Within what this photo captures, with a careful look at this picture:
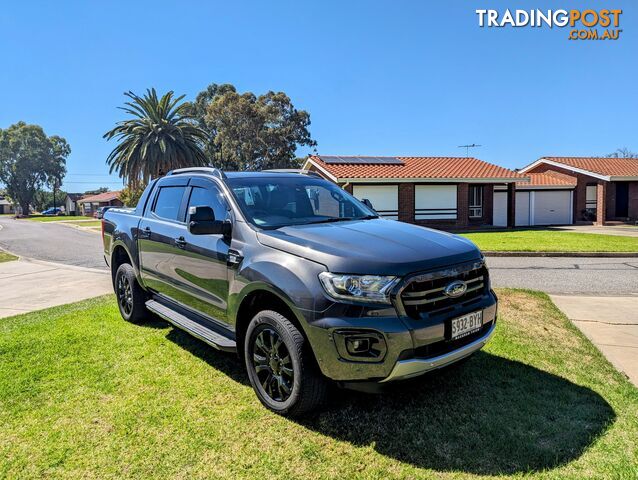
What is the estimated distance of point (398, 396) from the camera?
3703 millimetres

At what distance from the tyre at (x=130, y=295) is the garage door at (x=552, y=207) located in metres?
28.4

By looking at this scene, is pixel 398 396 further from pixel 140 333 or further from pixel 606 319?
pixel 606 319

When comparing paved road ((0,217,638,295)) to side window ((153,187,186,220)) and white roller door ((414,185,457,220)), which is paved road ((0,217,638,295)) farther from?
white roller door ((414,185,457,220))

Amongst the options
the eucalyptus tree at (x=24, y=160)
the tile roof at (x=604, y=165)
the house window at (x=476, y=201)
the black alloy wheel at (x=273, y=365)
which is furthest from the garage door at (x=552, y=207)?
the eucalyptus tree at (x=24, y=160)

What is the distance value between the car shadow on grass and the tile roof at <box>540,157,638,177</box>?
93.3ft

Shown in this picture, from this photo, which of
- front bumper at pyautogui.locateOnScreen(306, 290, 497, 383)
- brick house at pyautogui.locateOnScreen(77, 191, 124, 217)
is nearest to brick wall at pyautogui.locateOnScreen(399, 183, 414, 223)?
front bumper at pyautogui.locateOnScreen(306, 290, 497, 383)

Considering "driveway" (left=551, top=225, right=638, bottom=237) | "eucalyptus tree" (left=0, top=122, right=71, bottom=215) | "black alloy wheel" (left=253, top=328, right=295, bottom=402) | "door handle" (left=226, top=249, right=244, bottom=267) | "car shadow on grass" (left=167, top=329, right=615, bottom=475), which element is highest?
"eucalyptus tree" (left=0, top=122, right=71, bottom=215)

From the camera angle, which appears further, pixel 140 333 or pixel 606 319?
pixel 606 319

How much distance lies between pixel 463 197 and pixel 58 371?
24511 millimetres

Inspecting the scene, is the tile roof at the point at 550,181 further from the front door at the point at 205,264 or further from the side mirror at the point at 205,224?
the side mirror at the point at 205,224

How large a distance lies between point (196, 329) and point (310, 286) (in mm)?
1610

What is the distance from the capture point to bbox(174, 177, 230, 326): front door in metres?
3.83

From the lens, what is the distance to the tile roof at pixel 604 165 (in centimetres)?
2763

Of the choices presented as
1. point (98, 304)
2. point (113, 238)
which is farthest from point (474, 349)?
point (98, 304)
